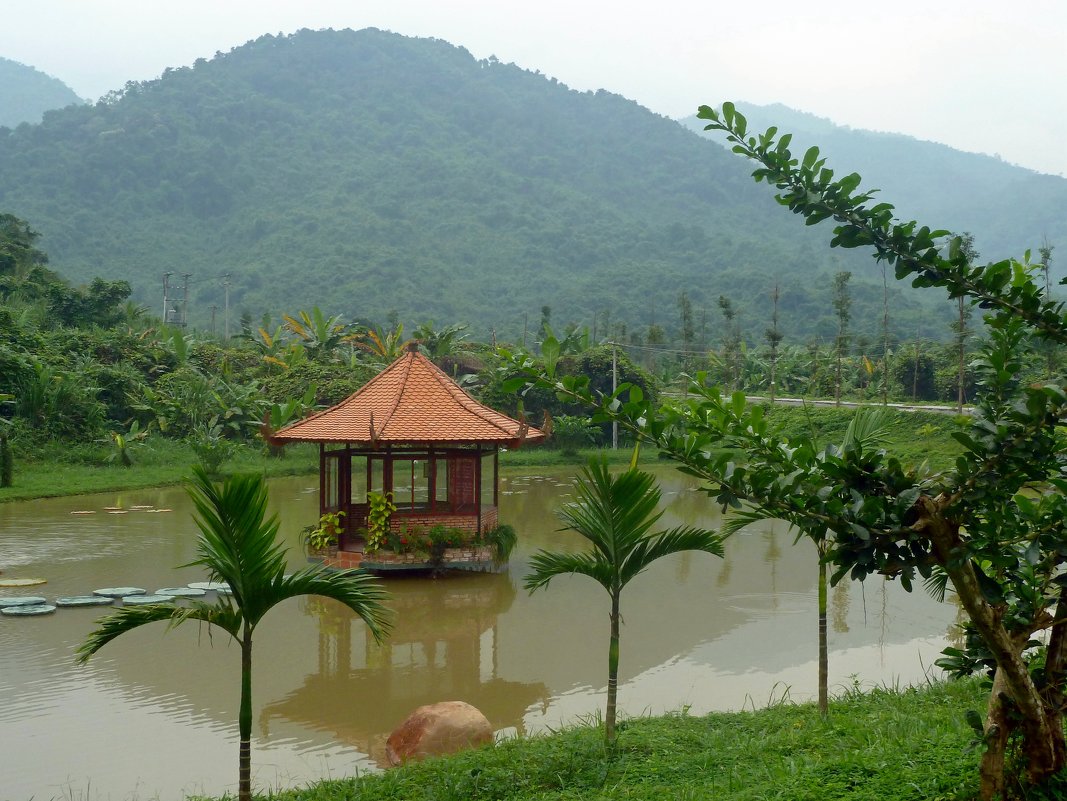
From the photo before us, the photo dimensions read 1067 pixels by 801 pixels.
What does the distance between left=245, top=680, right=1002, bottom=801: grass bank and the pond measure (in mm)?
874

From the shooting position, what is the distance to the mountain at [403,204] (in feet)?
203

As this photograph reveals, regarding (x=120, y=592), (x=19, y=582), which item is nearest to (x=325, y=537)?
(x=120, y=592)

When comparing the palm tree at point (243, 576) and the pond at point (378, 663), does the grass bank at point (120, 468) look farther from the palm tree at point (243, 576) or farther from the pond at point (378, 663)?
the palm tree at point (243, 576)

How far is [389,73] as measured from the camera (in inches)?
4072

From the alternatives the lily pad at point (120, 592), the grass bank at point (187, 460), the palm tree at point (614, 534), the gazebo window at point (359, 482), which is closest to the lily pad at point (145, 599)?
the lily pad at point (120, 592)

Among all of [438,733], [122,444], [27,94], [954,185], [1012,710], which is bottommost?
[438,733]

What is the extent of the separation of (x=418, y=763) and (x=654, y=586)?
7.07m

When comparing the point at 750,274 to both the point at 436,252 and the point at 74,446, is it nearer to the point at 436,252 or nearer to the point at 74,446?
the point at 436,252

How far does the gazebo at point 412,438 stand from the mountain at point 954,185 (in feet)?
216

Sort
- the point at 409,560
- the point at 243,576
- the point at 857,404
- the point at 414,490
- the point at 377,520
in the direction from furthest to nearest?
the point at 857,404
the point at 414,490
the point at 409,560
the point at 377,520
the point at 243,576

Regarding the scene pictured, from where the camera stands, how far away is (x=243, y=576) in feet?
16.0

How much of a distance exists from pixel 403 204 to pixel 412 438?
66697 millimetres

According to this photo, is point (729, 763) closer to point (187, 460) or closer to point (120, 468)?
point (120, 468)

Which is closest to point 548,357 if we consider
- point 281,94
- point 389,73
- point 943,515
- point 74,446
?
point 943,515
